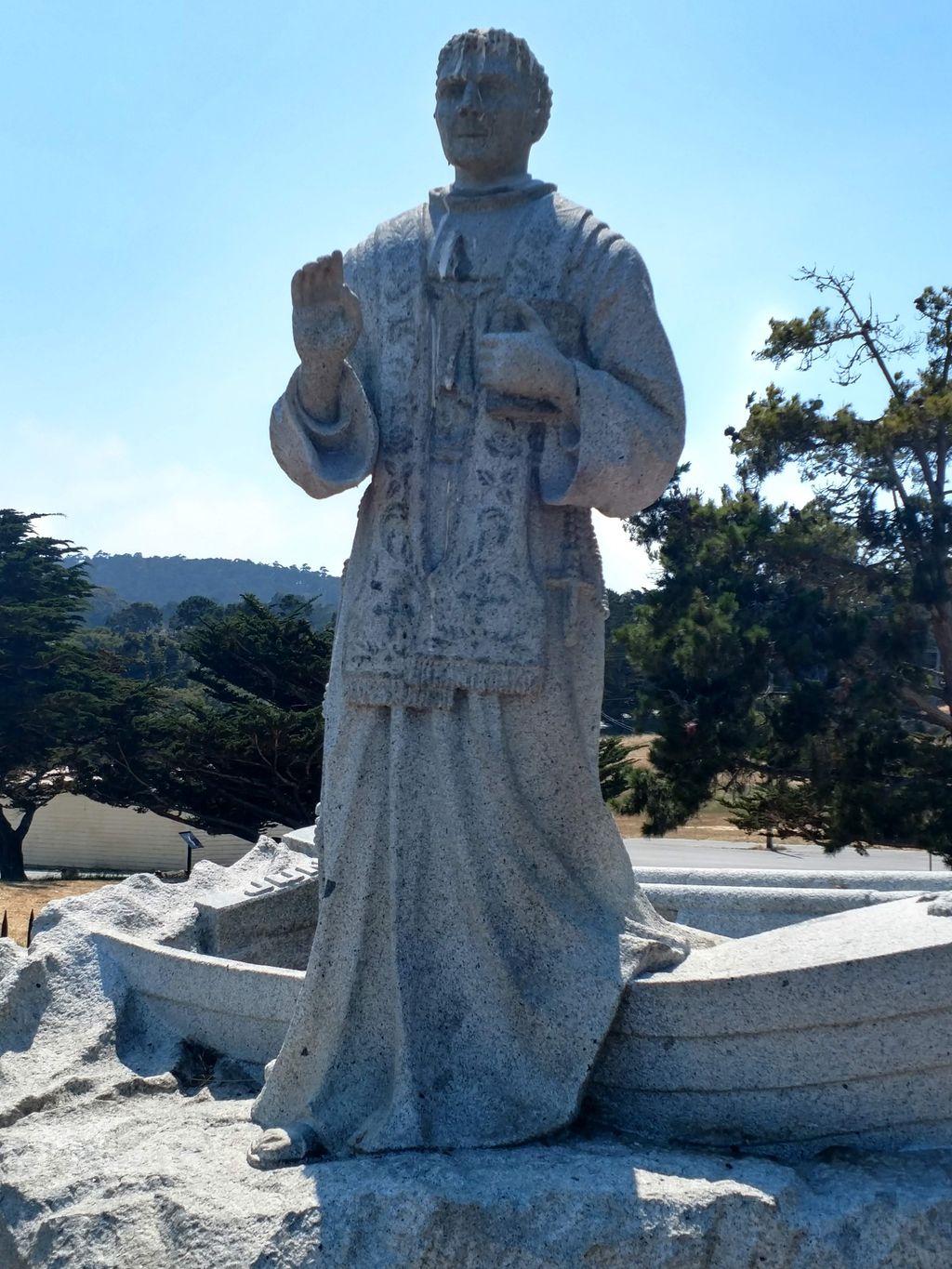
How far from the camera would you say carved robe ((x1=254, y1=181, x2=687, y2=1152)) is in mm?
2910

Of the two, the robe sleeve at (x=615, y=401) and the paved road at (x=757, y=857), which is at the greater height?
the robe sleeve at (x=615, y=401)

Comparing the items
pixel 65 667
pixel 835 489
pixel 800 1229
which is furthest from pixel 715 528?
pixel 65 667

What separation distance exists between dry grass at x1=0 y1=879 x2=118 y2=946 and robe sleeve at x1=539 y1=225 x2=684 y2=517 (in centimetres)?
1028

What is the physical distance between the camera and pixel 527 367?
3021 mm

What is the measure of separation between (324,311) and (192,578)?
5979 inches

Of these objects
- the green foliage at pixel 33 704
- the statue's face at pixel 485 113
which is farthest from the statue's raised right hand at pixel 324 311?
the green foliage at pixel 33 704

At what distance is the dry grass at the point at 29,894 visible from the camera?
1326 centimetres

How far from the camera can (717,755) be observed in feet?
34.1

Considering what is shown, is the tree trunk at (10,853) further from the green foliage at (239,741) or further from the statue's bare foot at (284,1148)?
the statue's bare foot at (284,1148)

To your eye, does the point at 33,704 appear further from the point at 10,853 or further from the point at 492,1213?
the point at 492,1213

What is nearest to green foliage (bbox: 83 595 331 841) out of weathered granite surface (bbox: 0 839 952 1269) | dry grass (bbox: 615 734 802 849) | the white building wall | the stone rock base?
the white building wall

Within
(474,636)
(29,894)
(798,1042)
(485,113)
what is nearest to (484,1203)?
(798,1042)

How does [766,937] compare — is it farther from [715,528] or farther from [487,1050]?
[715,528]

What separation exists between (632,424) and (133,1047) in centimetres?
237
